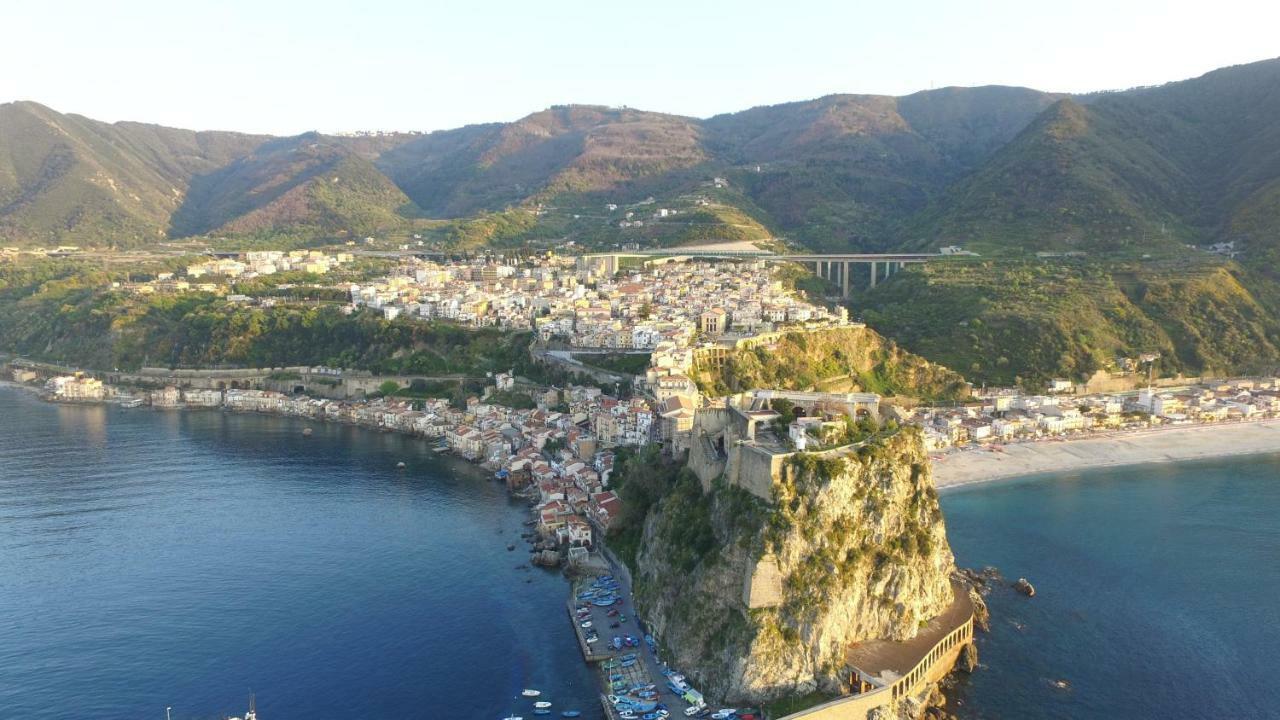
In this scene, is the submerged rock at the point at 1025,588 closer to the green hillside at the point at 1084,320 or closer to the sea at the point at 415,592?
→ the sea at the point at 415,592

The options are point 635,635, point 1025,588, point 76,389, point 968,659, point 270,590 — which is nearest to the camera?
point 968,659

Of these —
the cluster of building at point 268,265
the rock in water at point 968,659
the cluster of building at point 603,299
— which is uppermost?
the cluster of building at point 268,265

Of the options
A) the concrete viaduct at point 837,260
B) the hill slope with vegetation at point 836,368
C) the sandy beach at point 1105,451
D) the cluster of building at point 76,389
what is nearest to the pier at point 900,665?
the sandy beach at point 1105,451

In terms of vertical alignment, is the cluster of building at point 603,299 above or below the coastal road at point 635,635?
above

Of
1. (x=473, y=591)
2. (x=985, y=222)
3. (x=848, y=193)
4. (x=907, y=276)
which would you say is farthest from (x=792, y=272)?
(x=473, y=591)

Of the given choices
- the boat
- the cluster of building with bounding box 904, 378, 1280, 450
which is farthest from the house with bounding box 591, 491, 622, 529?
the cluster of building with bounding box 904, 378, 1280, 450

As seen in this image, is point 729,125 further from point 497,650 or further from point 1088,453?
point 497,650

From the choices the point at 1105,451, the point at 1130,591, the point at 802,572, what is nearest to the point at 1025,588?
the point at 1130,591

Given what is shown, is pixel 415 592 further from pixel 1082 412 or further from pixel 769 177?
pixel 769 177
